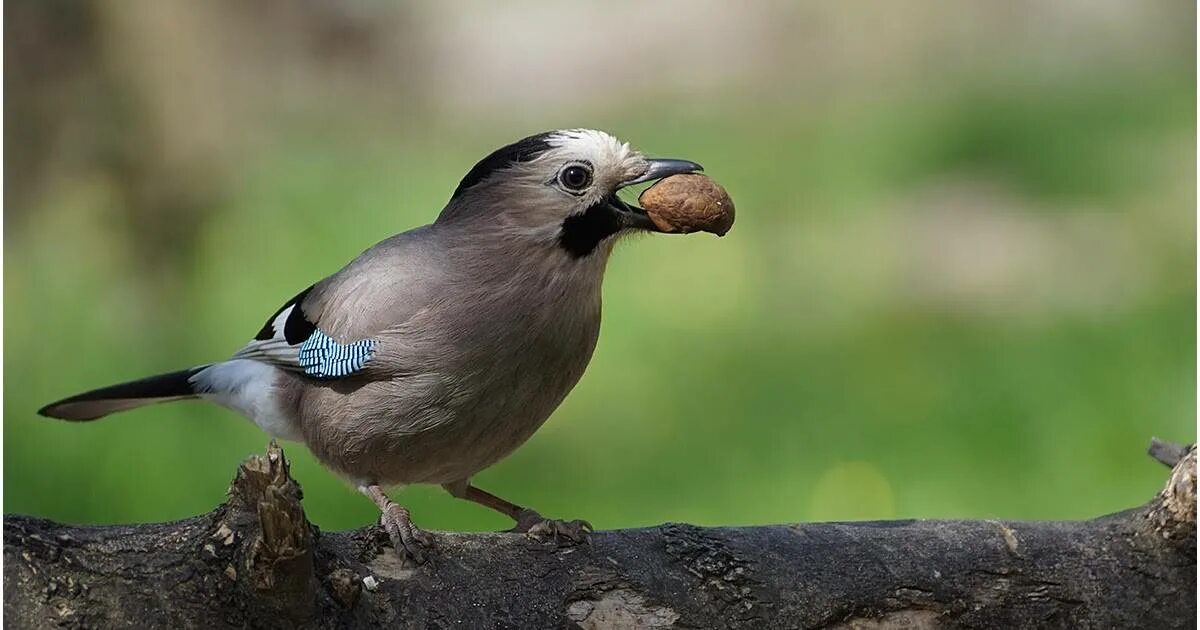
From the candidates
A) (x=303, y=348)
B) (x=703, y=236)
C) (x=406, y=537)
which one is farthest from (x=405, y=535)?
(x=703, y=236)

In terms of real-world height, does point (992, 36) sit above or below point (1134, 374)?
above

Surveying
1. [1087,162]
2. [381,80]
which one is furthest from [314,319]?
[1087,162]

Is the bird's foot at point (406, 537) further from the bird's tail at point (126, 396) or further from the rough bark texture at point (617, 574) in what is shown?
the bird's tail at point (126, 396)

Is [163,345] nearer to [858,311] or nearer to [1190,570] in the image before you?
[858,311]

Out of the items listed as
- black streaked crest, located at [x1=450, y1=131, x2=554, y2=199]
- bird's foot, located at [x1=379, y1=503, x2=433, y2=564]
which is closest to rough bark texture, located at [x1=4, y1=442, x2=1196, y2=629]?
bird's foot, located at [x1=379, y1=503, x2=433, y2=564]

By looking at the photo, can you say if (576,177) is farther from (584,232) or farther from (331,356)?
(331,356)

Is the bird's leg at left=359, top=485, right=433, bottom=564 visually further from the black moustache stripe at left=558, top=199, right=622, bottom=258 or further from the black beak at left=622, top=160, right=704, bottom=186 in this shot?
the black beak at left=622, top=160, right=704, bottom=186
